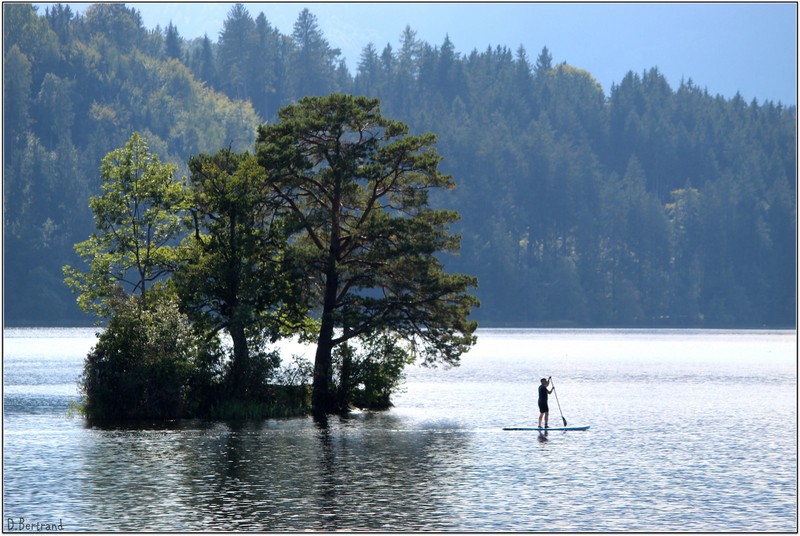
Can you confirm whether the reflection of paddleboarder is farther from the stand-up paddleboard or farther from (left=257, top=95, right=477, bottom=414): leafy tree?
(left=257, top=95, right=477, bottom=414): leafy tree

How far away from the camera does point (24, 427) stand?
5644cm

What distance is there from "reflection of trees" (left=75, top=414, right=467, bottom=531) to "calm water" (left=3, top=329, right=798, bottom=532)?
0.09 meters

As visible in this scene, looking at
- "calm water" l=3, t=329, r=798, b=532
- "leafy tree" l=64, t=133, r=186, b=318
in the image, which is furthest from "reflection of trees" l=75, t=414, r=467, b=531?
"leafy tree" l=64, t=133, r=186, b=318

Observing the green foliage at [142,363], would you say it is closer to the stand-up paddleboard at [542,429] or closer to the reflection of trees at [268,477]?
the reflection of trees at [268,477]

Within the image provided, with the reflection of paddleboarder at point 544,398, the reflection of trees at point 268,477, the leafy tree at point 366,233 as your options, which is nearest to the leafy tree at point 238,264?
the leafy tree at point 366,233

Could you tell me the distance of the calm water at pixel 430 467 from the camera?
34.5m

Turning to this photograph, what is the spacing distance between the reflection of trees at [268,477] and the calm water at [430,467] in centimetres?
9

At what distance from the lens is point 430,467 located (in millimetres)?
44875

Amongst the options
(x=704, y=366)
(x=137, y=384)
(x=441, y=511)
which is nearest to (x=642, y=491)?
(x=441, y=511)

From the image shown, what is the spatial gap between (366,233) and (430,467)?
20.6 m

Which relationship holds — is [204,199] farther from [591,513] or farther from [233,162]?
[591,513]

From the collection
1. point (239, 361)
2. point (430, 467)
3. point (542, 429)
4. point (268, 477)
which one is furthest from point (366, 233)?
point (268, 477)

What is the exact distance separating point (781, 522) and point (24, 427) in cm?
3551

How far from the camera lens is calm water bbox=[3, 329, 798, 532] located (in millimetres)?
34500
